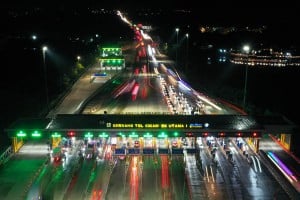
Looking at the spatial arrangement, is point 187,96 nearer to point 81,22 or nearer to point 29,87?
point 29,87

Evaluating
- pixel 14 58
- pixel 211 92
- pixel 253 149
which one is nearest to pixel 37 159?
pixel 253 149

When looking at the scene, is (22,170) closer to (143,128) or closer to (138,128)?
(138,128)

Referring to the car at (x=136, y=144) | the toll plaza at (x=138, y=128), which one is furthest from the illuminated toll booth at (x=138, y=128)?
the car at (x=136, y=144)

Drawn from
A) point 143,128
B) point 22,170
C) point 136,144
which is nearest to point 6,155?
point 22,170

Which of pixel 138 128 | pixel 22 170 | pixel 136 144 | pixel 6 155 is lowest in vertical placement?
pixel 22 170

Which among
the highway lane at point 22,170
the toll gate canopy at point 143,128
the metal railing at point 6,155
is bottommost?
the highway lane at point 22,170

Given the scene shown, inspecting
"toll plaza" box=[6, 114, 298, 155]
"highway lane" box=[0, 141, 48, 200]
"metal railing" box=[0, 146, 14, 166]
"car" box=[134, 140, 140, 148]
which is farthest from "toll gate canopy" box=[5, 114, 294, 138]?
"car" box=[134, 140, 140, 148]

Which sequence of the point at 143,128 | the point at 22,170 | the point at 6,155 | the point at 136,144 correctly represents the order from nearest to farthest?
the point at 22,170
the point at 143,128
the point at 6,155
the point at 136,144

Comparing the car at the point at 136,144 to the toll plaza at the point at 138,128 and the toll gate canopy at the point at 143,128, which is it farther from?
the toll gate canopy at the point at 143,128

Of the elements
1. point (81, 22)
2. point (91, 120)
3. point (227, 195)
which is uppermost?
point (81, 22)

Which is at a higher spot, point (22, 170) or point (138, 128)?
point (138, 128)

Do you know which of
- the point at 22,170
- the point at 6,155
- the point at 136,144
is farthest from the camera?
the point at 136,144
